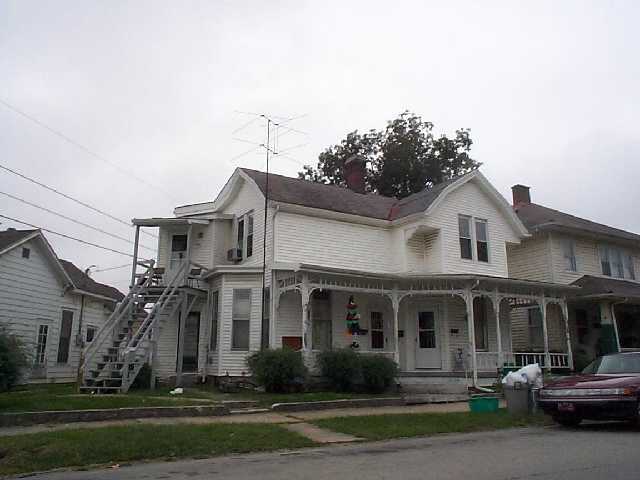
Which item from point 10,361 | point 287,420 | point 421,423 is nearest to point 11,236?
point 10,361

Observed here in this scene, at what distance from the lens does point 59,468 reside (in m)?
7.86

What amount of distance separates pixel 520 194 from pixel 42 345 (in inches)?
964

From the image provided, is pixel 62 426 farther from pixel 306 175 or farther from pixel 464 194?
pixel 306 175

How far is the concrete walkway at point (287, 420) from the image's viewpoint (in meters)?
10.4

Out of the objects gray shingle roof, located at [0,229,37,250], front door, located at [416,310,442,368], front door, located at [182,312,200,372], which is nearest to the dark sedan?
front door, located at [416,310,442,368]

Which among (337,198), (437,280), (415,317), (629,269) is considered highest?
(337,198)

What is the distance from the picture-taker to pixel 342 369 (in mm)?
16922

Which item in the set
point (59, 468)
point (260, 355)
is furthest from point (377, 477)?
point (260, 355)

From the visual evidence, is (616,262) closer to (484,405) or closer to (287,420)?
(484,405)

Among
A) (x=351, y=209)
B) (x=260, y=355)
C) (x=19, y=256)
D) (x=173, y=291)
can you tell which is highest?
(x=351, y=209)

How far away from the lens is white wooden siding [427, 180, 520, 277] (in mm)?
21812

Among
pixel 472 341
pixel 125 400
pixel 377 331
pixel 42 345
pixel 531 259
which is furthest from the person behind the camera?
pixel 531 259

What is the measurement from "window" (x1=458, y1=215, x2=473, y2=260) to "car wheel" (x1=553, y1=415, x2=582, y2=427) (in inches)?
421

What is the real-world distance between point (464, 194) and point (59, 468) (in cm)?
1859
